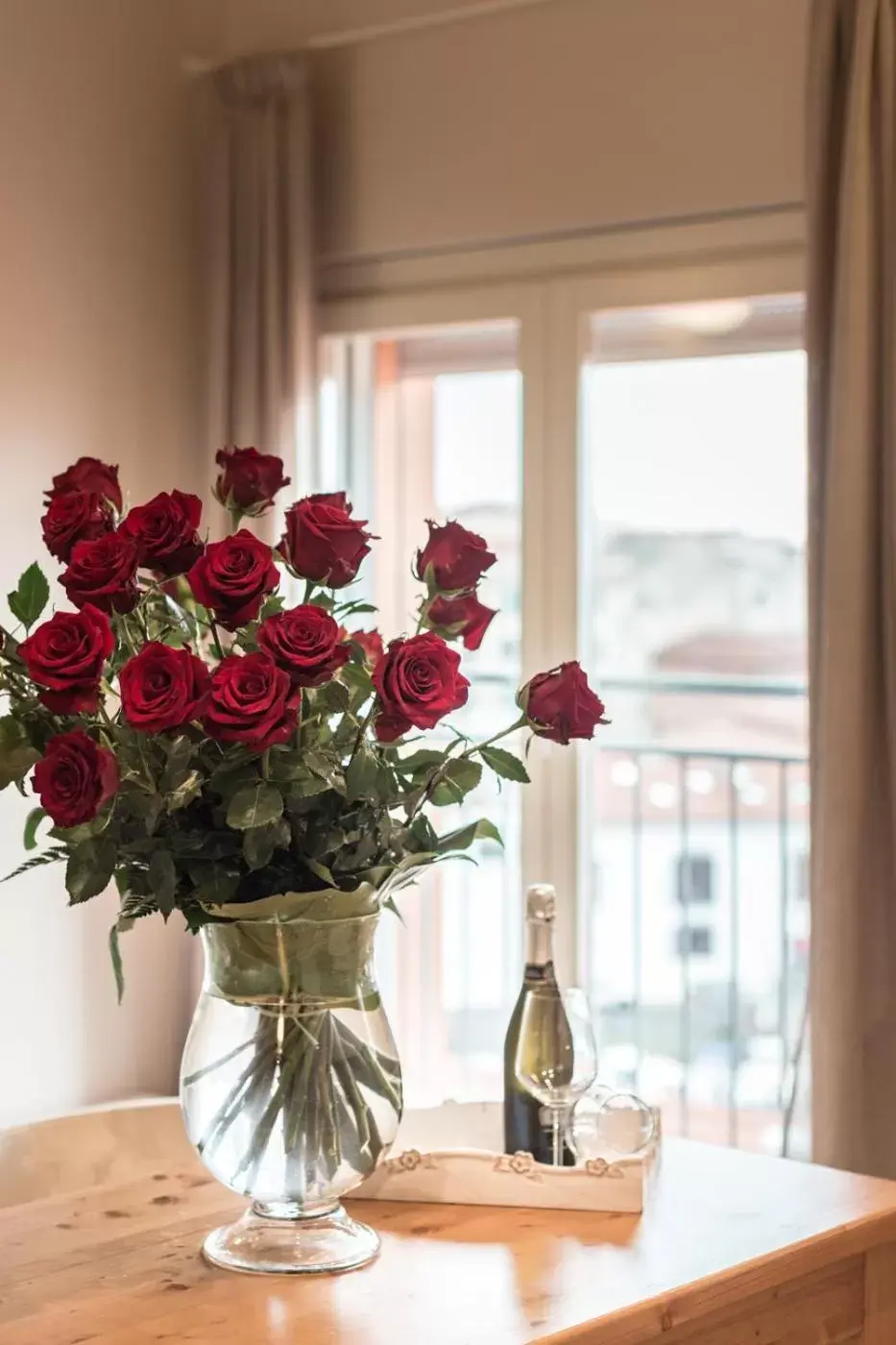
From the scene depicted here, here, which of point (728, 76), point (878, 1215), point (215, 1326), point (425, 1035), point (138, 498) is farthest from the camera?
point (425, 1035)

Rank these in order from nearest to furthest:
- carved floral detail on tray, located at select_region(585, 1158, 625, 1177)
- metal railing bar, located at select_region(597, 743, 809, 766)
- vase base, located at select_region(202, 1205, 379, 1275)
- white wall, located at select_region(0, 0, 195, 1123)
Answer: vase base, located at select_region(202, 1205, 379, 1275) < carved floral detail on tray, located at select_region(585, 1158, 625, 1177) < white wall, located at select_region(0, 0, 195, 1123) < metal railing bar, located at select_region(597, 743, 809, 766)

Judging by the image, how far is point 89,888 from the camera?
1604mm

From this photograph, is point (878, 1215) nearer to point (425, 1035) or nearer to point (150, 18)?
point (425, 1035)

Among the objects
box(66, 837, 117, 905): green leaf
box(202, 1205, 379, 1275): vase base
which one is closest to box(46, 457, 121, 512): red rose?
→ box(66, 837, 117, 905): green leaf

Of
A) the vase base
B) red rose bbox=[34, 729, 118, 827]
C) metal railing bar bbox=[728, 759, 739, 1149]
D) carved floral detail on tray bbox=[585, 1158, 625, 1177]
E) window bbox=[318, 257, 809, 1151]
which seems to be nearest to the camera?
red rose bbox=[34, 729, 118, 827]

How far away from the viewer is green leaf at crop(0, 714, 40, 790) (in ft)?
5.24

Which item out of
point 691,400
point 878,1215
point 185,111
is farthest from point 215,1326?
point 185,111

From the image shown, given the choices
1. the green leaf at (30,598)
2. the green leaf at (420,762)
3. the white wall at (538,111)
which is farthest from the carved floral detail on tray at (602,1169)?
the white wall at (538,111)

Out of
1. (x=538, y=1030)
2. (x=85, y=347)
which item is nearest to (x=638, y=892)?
(x=85, y=347)

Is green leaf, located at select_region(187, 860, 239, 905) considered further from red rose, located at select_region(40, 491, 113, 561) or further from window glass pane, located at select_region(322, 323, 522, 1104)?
window glass pane, located at select_region(322, 323, 522, 1104)

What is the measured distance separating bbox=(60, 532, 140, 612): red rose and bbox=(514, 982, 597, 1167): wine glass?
695mm

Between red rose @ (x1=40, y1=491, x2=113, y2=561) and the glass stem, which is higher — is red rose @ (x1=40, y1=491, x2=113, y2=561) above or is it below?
above

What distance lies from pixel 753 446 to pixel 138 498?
51.3 inches

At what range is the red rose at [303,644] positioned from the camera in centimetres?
152
